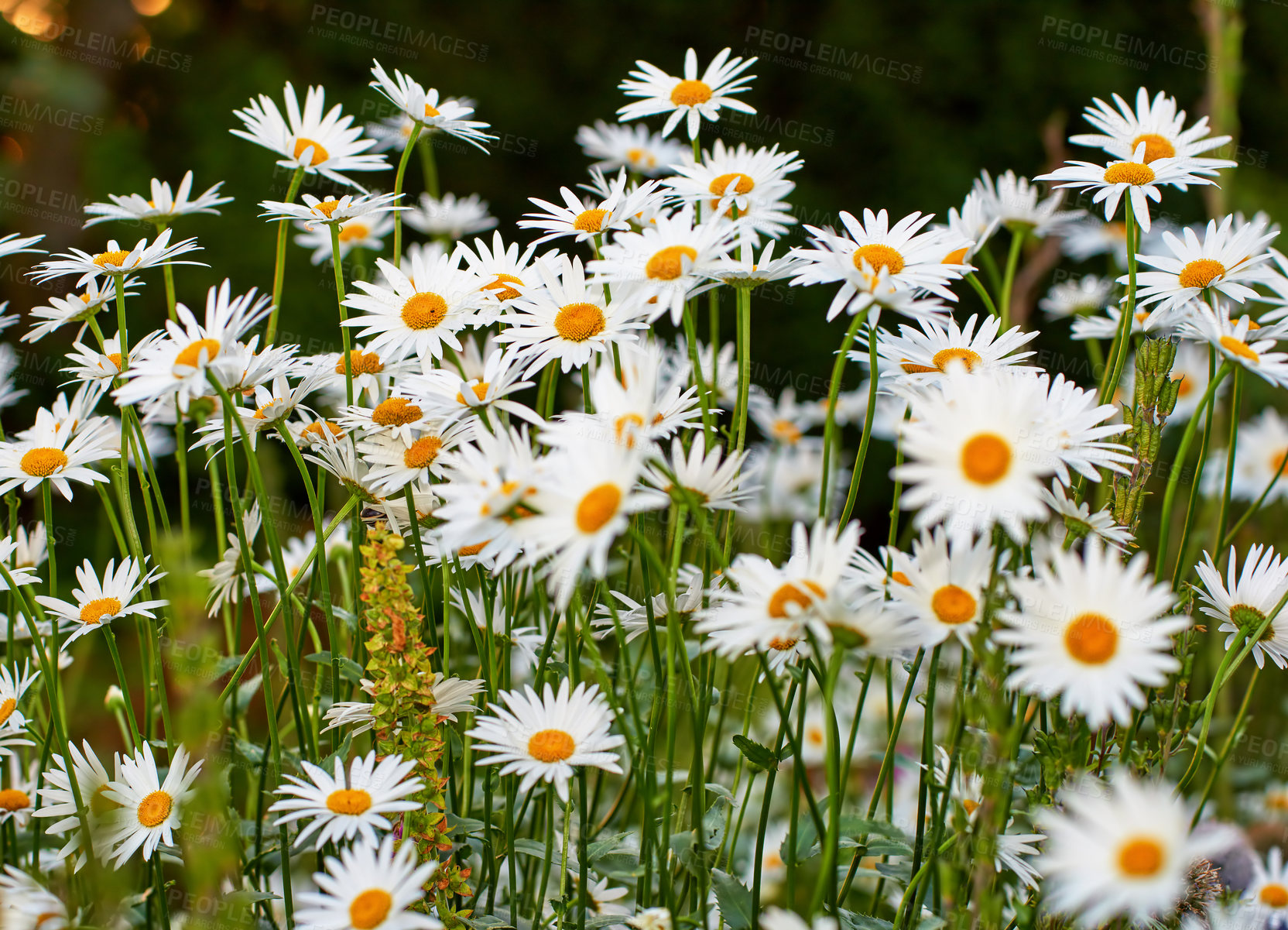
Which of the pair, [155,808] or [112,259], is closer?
[155,808]

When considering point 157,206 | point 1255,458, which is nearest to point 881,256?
point 157,206

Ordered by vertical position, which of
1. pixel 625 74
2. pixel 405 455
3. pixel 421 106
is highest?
pixel 625 74

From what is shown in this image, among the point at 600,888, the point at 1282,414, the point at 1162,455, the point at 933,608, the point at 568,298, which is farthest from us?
the point at 1162,455

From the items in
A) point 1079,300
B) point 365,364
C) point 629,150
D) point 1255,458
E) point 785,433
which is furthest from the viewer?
point 1255,458

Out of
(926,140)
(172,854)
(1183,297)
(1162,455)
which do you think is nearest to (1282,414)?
(1162,455)

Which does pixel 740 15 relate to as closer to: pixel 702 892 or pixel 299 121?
pixel 299 121

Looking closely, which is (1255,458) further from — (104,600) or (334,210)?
(104,600)

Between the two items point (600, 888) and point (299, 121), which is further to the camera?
point (299, 121)

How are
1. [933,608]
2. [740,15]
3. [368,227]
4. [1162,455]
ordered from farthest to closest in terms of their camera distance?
[740,15] < [1162,455] < [368,227] < [933,608]
